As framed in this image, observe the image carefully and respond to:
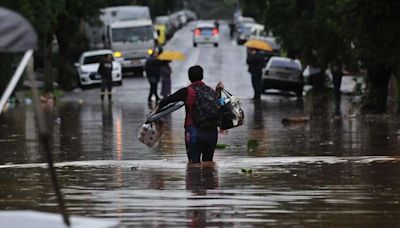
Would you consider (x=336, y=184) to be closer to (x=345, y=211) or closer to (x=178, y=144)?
(x=345, y=211)

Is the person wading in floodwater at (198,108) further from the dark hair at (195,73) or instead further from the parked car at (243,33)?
the parked car at (243,33)

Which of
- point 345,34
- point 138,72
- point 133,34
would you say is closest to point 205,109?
point 345,34

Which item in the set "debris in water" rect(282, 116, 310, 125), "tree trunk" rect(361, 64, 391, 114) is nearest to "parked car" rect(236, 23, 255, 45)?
"tree trunk" rect(361, 64, 391, 114)

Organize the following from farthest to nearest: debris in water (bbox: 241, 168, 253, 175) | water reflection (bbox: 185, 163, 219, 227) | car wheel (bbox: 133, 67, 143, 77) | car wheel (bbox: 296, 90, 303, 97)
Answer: car wheel (bbox: 133, 67, 143, 77) → car wheel (bbox: 296, 90, 303, 97) → debris in water (bbox: 241, 168, 253, 175) → water reflection (bbox: 185, 163, 219, 227)

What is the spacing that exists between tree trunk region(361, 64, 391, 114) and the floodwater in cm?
521

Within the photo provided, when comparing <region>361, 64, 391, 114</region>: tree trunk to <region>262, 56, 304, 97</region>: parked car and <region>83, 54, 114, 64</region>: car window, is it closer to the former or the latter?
<region>262, 56, 304, 97</region>: parked car

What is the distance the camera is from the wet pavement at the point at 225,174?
11.3 meters

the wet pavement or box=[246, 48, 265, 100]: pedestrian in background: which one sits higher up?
the wet pavement

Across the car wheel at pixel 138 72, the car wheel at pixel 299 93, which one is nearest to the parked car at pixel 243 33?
the car wheel at pixel 138 72

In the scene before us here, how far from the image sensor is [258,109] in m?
34.9

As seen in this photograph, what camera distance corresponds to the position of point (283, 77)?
44375 mm

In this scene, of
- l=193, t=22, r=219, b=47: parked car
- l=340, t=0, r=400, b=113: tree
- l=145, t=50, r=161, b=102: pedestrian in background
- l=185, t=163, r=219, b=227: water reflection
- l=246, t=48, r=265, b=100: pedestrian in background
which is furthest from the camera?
l=193, t=22, r=219, b=47: parked car

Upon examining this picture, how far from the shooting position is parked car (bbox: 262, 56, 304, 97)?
145 feet

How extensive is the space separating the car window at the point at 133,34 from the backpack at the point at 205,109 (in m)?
44.6
